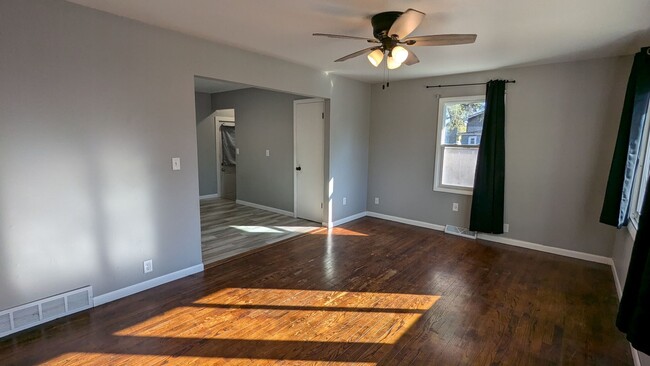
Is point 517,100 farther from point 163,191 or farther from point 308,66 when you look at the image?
point 163,191

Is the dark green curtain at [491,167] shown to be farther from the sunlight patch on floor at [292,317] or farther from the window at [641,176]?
the sunlight patch on floor at [292,317]

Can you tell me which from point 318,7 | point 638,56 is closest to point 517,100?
point 638,56

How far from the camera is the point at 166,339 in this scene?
7.55ft

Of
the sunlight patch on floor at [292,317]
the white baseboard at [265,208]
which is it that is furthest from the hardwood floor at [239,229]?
the sunlight patch on floor at [292,317]

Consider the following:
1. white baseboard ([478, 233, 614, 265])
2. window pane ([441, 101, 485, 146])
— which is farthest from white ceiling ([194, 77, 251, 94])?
white baseboard ([478, 233, 614, 265])

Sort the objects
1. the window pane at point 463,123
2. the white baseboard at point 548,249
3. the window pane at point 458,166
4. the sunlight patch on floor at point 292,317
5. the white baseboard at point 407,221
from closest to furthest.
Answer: the sunlight patch on floor at point 292,317, the white baseboard at point 548,249, the window pane at point 463,123, the window pane at point 458,166, the white baseboard at point 407,221

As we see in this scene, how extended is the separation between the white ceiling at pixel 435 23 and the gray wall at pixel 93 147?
0.26 metres

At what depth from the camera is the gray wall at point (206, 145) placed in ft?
23.6

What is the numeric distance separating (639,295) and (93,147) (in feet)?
11.6

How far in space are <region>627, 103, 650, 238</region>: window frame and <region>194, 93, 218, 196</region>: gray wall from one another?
7.14 m

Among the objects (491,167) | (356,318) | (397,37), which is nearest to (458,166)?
(491,167)

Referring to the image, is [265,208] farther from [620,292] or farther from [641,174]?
[641,174]

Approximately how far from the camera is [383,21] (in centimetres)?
241

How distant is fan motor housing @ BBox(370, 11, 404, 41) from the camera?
2375 millimetres
